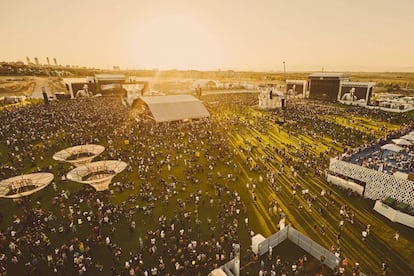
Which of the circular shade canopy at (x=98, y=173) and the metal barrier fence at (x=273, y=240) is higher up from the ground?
the circular shade canopy at (x=98, y=173)

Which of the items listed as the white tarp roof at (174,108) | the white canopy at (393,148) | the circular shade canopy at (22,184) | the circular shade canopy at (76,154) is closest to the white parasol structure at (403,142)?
the white canopy at (393,148)

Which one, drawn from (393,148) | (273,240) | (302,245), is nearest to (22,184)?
(273,240)

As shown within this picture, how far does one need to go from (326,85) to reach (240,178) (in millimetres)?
61379

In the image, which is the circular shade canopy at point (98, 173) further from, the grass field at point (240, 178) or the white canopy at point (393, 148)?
the white canopy at point (393, 148)

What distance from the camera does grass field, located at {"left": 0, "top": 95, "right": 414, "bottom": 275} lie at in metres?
15.8

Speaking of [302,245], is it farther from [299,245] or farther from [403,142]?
[403,142]

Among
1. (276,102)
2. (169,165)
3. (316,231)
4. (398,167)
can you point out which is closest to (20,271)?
(169,165)

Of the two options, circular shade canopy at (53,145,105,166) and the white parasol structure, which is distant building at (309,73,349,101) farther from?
circular shade canopy at (53,145,105,166)

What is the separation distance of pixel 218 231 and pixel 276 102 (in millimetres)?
51820

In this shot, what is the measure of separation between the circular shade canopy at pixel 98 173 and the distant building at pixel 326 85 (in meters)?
68.7

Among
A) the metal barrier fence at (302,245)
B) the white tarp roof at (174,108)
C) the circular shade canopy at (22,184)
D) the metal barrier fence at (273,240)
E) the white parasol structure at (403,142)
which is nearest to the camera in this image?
the metal barrier fence at (302,245)

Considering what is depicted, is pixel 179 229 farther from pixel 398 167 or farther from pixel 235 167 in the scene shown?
pixel 398 167

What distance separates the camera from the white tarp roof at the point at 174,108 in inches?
1873

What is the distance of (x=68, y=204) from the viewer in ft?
66.4
